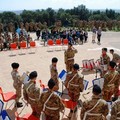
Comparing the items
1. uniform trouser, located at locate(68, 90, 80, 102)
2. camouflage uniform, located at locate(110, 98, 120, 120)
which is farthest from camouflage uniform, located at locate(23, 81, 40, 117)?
camouflage uniform, located at locate(110, 98, 120, 120)

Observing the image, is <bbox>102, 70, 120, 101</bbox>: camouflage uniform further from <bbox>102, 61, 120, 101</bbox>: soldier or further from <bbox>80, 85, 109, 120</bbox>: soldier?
<bbox>80, 85, 109, 120</bbox>: soldier

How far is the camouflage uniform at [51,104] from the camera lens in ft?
22.1

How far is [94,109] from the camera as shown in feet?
20.6

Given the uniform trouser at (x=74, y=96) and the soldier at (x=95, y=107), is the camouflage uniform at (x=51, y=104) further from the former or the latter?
the uniform trouser at (x=74, y=96)

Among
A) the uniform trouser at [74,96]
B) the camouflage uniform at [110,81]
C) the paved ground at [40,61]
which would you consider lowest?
the paved ground at [40,61]

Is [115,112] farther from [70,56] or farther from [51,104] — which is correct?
[70,56]

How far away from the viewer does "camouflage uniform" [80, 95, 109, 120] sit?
623 cm

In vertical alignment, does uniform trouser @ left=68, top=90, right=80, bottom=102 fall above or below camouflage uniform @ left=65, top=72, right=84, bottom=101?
below

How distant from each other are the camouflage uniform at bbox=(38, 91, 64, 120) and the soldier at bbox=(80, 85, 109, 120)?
31.2 inches

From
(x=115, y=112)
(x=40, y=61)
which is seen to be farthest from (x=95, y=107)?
(x=40, y=61)

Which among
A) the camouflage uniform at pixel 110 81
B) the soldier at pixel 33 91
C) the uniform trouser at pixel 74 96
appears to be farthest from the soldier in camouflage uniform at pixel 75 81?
the soldier at pixel 33 91

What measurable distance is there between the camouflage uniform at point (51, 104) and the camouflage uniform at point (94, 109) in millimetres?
791

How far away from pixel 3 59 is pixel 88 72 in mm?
6886

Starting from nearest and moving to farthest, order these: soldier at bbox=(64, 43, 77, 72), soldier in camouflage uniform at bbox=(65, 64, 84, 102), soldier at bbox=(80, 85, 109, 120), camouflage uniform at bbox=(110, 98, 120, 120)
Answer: camouflage uniform at bbox=(110, 98, 120, 120), soldier at bbox=(80, 85, 109, 120), soldier in camouflage uniform at bbox=(65, 64, 84, 102), soldier at bbox=(64, 43, 77, 72)
